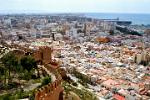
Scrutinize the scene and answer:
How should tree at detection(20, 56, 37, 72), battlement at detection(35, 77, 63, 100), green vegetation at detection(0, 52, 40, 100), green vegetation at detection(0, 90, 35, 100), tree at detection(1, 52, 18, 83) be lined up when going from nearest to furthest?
battlement at detection(35, 77, 63, 100)
green vegetation at detection(0, 90, 35, 100)
green vegetation at detection(0, 52, 40, 100)
tree at detection(1, 52, 18, 83)
tree at detection(20, 56, 37, 72)

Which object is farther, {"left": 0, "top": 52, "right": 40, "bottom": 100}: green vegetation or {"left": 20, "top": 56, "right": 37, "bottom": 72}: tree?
{"left": 20, "top": 56, "right": 37, "bottom": 72}: tree

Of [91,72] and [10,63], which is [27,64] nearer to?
[10,63]

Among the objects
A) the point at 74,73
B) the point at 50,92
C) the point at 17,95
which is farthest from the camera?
the point at 74,73

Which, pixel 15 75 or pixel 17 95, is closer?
pixel 17 95

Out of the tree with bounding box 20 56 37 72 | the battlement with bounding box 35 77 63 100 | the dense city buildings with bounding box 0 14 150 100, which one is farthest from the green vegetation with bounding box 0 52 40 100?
the battlement with bounding box 35 77 63 100

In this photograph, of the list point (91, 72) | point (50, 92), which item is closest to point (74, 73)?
point (91, 72)

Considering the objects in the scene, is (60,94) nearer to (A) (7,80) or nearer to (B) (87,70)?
(A) (7,80)

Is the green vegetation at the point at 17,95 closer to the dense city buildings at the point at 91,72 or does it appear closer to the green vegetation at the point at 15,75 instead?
the green vegetation at the point at 15,75

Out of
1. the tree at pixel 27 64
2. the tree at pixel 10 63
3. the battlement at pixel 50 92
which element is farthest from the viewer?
the tree at pixel 27 64

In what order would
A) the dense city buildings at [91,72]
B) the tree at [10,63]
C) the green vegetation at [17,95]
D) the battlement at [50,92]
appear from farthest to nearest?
the tree at [10,63]
the dense city buildings at [91,72]
the green vegetation at [17,95]
the battlement at [50,92]

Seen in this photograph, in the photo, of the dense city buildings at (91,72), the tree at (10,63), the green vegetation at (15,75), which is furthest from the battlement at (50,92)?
the tree at (10,63)

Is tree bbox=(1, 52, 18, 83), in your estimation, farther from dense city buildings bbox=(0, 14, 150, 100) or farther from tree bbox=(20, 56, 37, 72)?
dense city buildings bbox=(0, 14, 150, 100)
